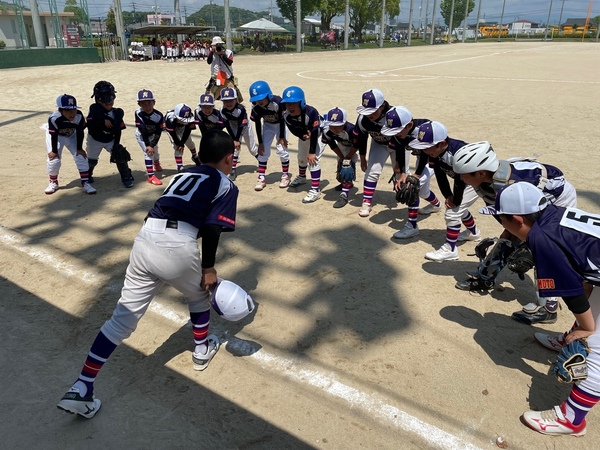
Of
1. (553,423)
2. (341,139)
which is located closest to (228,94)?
(341,139)

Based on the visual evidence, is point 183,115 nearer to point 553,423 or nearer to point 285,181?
point 285,181

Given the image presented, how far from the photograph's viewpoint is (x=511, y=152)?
930 cm

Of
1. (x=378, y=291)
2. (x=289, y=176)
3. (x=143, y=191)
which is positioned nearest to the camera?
(x=378, y=291)

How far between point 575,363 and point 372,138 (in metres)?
4.36

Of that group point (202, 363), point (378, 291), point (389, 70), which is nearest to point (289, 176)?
point (378, 291)

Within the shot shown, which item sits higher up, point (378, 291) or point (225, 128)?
point (225, 128)

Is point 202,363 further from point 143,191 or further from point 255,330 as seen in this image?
point 143,191

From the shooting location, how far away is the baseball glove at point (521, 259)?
4148 mm

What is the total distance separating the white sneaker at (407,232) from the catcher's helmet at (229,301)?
309 centimetres

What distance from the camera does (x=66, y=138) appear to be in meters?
7.98

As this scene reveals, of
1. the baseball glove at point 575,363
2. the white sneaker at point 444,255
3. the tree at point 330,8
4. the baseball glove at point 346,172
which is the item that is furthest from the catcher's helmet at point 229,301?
the tree at point 330,8

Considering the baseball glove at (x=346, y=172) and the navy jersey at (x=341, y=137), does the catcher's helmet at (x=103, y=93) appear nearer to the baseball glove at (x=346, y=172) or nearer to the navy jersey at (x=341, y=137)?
the navy jersey at (x=341, y=137)

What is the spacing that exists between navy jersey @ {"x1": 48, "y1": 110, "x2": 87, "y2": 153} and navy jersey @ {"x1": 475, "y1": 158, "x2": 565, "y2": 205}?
275 inches

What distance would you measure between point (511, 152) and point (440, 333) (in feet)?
21.8
